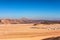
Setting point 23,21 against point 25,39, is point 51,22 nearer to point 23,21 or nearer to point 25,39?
point 23,21

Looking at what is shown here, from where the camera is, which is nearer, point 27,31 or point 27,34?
point 27,34

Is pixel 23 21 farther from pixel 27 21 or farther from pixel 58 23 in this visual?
pixel 58 23

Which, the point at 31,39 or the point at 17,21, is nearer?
the point at 31,39

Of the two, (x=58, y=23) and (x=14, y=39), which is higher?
(x=58, y=23)

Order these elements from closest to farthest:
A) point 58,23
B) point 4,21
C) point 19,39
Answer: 1. point 19,39
2. point 58,23
3. point 4,21

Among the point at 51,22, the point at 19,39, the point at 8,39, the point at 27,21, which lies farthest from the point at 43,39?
the point at 27,21

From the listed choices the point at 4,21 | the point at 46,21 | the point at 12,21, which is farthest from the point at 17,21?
the point at 46,21

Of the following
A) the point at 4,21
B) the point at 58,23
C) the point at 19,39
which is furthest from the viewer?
the point at 4,21

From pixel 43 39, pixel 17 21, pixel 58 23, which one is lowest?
pixel 43 39

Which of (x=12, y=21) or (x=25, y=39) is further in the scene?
(x=12, y=21)
